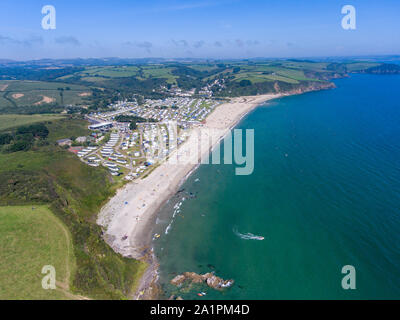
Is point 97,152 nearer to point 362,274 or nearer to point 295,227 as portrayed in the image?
point 295,227

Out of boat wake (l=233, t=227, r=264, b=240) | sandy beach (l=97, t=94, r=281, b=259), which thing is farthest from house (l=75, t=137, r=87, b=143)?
boat wake (l=233, t=227, r=264, b=240)

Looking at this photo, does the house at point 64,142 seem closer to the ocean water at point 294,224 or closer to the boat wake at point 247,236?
the ocean water at point 294,224

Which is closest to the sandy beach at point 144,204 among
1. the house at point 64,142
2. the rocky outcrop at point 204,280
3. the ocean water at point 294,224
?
the ocean water at point 294,224

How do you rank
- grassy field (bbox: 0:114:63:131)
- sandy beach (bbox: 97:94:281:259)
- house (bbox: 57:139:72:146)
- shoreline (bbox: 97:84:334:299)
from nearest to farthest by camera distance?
shoreline (bbox: 97:84:334:299)
sandy beach (bbox: 97:94:281:259)
house (bbox: 57:139:72:146)
grassy field (bbox: 0:114:63:131)

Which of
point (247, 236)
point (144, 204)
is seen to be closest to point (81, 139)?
point (144, 204)

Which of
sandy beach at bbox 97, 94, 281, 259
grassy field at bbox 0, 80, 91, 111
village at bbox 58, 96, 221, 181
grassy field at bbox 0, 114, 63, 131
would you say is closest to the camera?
sandy beach at bbox 97, 94, 281, 259

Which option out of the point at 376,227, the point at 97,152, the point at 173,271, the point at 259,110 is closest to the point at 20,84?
the point at 97,152

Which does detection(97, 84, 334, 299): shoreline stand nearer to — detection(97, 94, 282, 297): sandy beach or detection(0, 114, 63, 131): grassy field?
detection(97, 94, 282, 297): sandy beach
